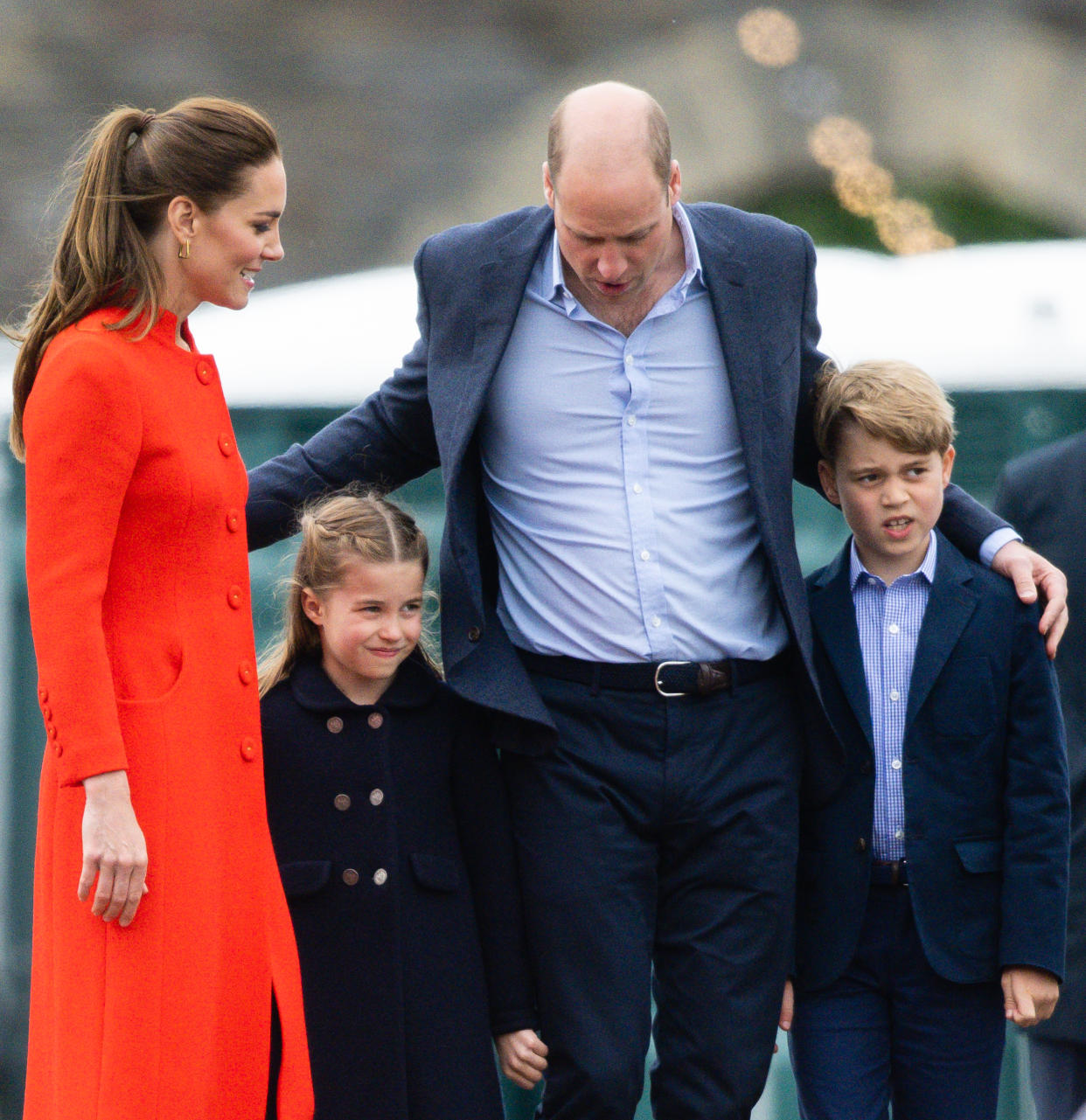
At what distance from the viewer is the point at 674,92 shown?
585cm

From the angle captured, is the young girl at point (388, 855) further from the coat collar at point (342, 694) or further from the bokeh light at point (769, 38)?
the bokeh light at point (769, 38)

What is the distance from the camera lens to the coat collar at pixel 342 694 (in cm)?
241

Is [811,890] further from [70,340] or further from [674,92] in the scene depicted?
[674,92]

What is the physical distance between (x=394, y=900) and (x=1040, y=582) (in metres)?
1.04

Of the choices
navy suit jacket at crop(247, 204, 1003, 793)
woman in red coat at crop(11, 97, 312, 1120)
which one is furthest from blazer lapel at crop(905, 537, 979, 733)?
woman in red coat at crop(11, 97, 312, 1120)

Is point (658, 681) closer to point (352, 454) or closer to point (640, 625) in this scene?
point (640, 625)

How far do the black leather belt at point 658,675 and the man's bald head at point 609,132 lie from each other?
0.66 meters

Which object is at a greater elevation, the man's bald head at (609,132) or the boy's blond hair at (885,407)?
the man's bald head at (609,132)

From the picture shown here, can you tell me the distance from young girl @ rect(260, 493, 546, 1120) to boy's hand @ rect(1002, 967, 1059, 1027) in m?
0.67

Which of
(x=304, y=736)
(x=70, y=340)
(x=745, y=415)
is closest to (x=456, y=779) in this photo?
(x=304, y=736)

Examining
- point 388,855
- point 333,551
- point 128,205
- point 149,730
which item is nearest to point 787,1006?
point 388,855

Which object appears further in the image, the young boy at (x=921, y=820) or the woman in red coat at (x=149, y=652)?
the young boy at (x=921, y=820)

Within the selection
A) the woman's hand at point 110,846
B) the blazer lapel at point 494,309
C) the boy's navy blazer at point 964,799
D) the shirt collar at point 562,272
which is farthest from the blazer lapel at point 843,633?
the woman's hand at point 110,846

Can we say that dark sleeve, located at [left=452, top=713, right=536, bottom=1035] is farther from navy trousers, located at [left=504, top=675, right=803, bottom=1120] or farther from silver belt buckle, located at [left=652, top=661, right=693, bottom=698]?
silver belt buckle, located at [left=652, top=661, right=693, bottom=698]
